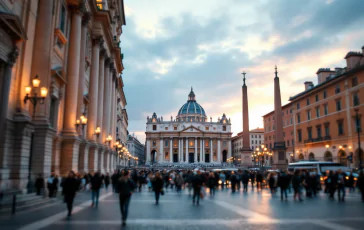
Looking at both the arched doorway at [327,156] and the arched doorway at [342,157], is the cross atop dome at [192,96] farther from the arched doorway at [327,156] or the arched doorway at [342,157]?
the arched doorway at [342,157]

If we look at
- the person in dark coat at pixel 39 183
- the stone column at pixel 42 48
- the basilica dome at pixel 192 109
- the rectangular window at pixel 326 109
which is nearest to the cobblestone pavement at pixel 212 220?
the person in dark coat at pixel 39 183

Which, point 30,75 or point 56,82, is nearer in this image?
point 30,75

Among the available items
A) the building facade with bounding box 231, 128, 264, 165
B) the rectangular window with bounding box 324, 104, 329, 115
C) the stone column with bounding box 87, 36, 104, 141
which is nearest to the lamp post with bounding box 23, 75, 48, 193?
the stone column with bounding box 87, 36, 104, 141

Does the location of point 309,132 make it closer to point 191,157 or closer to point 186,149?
point 186,149

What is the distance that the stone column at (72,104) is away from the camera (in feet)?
70.2

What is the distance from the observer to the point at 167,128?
140m

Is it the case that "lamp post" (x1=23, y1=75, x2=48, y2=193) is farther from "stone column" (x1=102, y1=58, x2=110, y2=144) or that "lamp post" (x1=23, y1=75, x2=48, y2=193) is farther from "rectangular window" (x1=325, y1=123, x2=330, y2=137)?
"rectangular window" (x1=325, y1=123, x2=330, y2=137)

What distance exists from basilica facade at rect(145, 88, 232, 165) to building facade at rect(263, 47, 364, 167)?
80380 millimetres

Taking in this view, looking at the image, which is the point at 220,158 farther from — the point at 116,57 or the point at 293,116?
the point at 116,57

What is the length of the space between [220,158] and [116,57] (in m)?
100

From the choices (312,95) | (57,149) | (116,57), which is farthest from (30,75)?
(312,95)

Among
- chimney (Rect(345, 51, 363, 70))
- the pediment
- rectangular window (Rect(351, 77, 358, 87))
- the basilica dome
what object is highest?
the basilica dome

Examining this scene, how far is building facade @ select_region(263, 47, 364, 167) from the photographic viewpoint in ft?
129

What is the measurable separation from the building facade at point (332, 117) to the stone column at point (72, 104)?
26905mm
